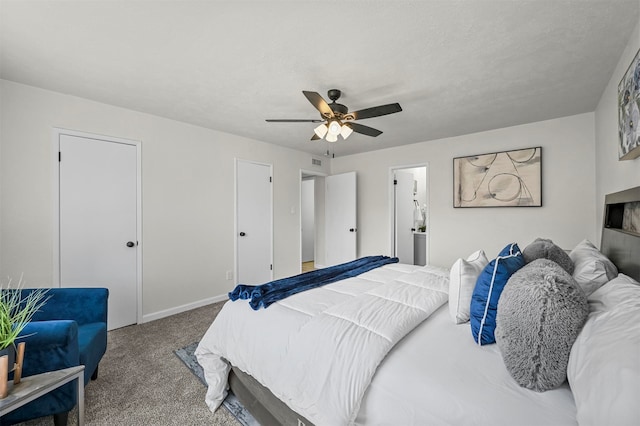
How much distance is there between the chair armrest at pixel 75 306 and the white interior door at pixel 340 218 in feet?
12.5

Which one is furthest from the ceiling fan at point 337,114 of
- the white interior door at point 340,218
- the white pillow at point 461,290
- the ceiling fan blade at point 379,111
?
the white interior door at point 340,218

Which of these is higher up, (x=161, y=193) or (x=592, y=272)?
(x=161, y=193)

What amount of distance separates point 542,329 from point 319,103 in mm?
1995

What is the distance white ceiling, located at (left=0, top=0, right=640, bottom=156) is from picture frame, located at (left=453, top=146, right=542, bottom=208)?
0.67 metres

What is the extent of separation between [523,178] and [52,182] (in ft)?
17.5

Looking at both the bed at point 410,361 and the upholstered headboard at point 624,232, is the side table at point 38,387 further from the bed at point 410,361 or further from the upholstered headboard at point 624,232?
the upholstered headboard at point 624,232

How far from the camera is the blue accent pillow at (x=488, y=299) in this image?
118 cm

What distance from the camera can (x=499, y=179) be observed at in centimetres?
365

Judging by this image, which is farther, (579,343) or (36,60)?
(36,60)

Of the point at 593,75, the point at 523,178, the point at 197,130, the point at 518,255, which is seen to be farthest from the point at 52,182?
the point at 523,178

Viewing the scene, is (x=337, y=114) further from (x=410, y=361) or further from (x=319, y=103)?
(x=410, y=361)

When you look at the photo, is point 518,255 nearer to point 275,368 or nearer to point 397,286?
point 397,286

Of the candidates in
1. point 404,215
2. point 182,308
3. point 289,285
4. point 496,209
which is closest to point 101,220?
point 182,308

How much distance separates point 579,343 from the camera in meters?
0.86
